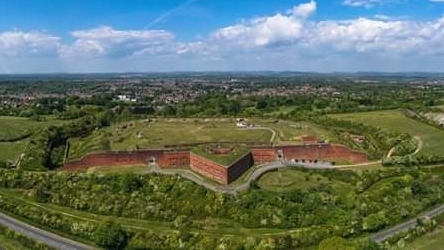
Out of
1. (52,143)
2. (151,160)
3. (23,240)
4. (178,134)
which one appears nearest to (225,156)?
(151,160)

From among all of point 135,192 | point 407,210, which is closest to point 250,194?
point 135,192

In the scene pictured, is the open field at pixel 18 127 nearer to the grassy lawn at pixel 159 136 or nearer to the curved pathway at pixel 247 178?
the grassy lawn at pixel 159 136

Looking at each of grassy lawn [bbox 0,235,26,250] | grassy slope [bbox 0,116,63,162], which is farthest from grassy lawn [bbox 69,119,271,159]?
grassy lawn [bbox 0,235,26,250]

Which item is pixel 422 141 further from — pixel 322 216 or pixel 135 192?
pixel 135 192

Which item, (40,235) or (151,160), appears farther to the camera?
(151,160)

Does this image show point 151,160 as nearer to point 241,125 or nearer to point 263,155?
point 263,155

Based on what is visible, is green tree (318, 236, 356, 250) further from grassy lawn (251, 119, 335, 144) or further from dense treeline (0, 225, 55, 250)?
grassy lawn (251, 119, 335, 144)
